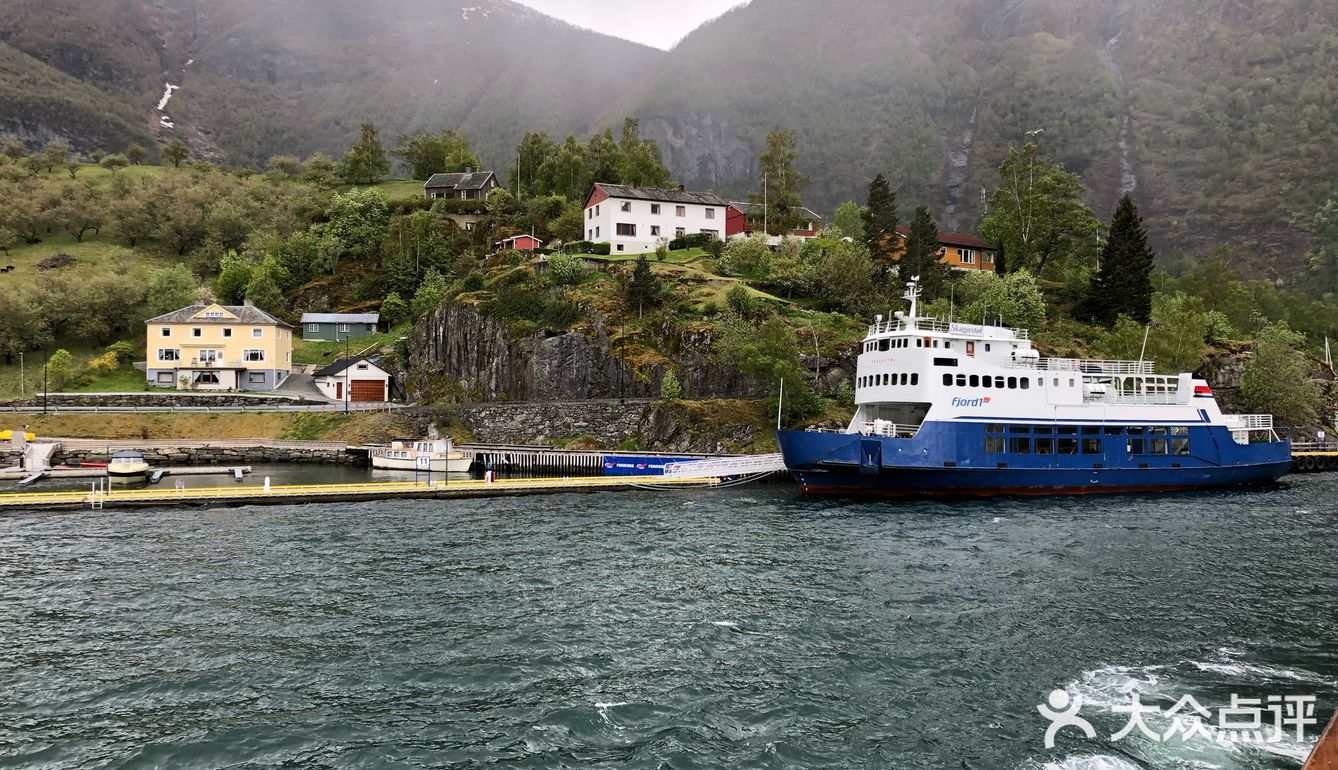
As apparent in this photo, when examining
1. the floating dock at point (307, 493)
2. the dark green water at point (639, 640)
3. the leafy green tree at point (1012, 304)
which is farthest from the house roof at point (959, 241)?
the dark green water at point (639, 640)

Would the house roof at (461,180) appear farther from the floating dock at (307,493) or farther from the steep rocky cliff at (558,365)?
the floating dock at (307,493)

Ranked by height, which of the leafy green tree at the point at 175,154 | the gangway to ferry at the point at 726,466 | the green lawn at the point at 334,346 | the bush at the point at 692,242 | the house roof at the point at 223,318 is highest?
the leafy green tree at the point at 175,154

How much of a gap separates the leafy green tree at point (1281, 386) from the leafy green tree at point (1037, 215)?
2424 centimetres

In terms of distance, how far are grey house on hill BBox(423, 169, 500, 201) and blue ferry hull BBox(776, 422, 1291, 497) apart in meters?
81.8

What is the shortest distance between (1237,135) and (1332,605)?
183 meters

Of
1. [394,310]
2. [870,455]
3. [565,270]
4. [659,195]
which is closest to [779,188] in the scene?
[659,195]

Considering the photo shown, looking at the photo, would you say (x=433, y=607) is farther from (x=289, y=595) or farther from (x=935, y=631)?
(x=935, y=631)

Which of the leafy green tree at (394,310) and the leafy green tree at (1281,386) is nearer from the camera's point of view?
the leafy green tree at (1281,386)

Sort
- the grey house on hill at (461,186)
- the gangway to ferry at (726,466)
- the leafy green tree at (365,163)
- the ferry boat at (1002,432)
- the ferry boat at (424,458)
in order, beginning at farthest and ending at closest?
the leafy green tree at (365,163), the grey house on hill at (461,186), the ferry boat at (424,458), the gangway to ferry at (726,466), the ferry boat at (1002,432)

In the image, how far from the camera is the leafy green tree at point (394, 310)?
3494 inches

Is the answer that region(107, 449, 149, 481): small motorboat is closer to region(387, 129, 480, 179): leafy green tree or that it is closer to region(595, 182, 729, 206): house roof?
region(595, 182, 729, 206): house roof

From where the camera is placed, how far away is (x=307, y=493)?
41750mm

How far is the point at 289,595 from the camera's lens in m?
23.8

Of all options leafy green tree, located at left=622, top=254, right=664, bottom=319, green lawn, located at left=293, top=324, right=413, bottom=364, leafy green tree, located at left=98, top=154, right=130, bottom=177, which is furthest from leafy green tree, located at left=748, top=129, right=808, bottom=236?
leafy green tree, located at left=98, top=154, right=130, bottom=177
